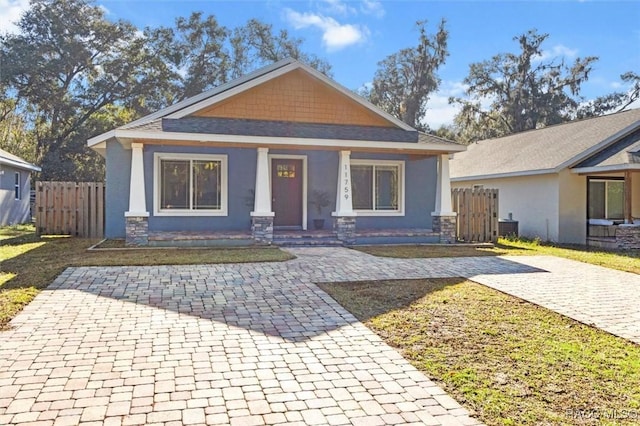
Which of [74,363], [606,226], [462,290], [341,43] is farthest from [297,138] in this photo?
[341,43]

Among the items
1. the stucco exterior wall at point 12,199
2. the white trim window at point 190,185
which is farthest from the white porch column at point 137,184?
the stucco exterior wall at point 12,199

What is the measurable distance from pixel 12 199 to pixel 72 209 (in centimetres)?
852

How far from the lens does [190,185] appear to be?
1370 cm

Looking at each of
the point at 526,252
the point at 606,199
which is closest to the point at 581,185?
the point at 606,199

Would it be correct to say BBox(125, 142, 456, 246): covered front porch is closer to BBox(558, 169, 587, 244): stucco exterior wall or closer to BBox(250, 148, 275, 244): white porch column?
BBox(250, 148, 275, 244): white porch column

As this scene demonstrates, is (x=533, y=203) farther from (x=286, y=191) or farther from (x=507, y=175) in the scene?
(x=286, y=191)

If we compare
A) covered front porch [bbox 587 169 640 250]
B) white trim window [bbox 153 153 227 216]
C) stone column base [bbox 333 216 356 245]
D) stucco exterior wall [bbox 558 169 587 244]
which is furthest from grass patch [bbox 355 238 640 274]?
white trim window [bbox 153 153 227 216]

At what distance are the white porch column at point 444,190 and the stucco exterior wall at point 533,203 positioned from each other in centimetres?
446

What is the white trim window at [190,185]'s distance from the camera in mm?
13523

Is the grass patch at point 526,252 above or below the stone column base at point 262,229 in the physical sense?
below

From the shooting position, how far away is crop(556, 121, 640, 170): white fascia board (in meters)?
15.2

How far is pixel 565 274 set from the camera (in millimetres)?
9008

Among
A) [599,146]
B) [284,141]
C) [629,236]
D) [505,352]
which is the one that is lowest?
[505,352]

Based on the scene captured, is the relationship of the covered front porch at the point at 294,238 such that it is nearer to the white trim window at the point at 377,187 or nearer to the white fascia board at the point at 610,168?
the white trim window at the point at 377,187
